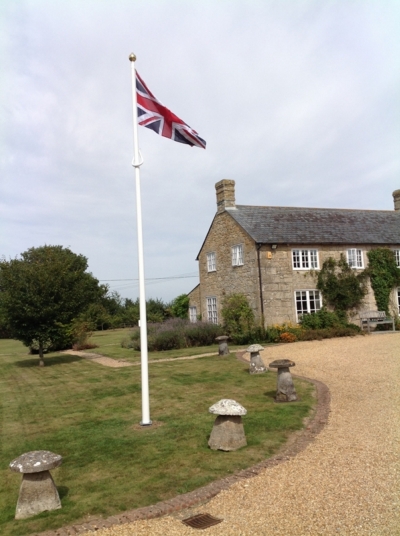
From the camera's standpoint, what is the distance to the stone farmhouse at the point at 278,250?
2319 centimetres

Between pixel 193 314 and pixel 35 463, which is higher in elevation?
pixel 193 314

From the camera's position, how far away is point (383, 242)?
26047mm

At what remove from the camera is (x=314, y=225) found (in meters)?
25.8

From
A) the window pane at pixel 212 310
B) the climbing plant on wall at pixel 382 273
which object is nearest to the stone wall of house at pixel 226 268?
the window pane at pixel 212 310

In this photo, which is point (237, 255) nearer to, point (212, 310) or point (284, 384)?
point (212, 310)

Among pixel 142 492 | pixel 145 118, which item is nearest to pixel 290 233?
pixel 145 118

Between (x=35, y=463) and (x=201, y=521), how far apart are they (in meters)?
1.89

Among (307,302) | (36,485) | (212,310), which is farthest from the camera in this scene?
(212,310)

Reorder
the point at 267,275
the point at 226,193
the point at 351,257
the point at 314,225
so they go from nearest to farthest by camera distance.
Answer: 1. the point at 267,275
2. the point at 351,257
3. the point at 314,225
4. the point at 226,193

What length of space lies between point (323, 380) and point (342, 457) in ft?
18.9

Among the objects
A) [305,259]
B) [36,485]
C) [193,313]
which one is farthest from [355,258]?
[36,485]

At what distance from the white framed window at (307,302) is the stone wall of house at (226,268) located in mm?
Result: 2195

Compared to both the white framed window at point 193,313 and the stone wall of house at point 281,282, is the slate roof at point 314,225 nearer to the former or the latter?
the stone wall of house at point 281,282

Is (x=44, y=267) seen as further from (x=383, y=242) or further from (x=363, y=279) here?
(x=383, y=242)
